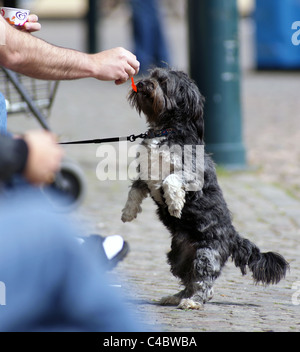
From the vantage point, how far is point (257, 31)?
49.9ft

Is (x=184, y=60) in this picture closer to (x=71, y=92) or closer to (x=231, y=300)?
(x=71, y=92)

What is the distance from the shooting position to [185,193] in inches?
134

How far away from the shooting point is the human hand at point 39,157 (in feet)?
5.72

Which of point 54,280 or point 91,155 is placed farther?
point 91,155

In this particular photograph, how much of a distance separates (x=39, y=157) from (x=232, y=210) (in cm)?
425

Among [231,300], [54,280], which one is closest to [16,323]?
[54,280]

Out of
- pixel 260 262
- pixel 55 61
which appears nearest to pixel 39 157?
pixel 55 61

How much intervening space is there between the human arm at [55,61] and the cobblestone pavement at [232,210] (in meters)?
1.07

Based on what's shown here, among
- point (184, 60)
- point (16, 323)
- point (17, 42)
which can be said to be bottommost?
point (16, 323)

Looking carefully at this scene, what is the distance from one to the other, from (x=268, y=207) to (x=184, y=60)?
10.7 metres

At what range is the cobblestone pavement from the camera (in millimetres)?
3537

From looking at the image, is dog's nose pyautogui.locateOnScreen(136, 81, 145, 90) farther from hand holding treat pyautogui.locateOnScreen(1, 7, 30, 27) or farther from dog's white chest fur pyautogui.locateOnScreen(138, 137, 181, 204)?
hand holding treat pyautogui.locateOnScreen(1, 7, 30, 27)

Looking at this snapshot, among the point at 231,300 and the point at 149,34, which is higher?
the point at 149,34
